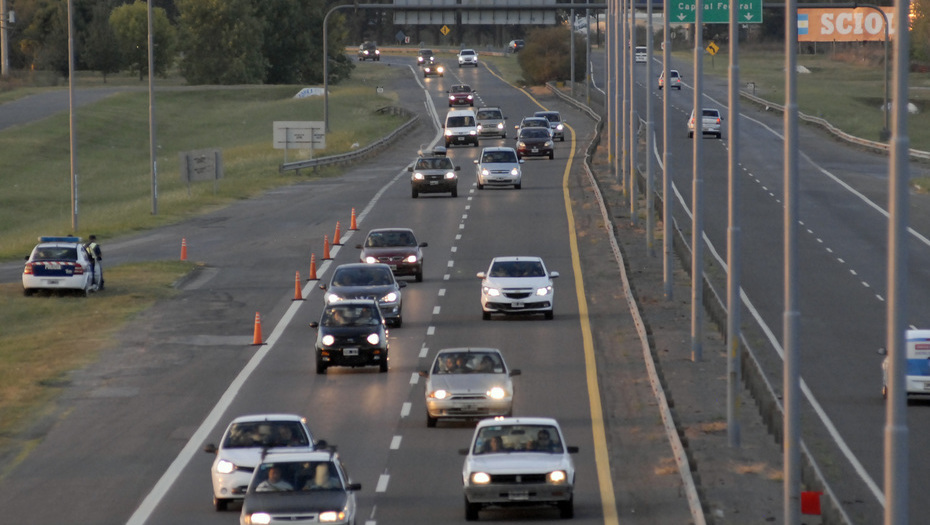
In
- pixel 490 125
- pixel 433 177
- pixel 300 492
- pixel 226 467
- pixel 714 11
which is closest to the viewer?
pixel 300 492

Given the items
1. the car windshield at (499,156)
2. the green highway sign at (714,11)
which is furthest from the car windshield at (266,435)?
the car windshield at (499,156)

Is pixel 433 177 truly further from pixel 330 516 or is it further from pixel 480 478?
pixel 330 516

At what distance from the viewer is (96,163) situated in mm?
103750

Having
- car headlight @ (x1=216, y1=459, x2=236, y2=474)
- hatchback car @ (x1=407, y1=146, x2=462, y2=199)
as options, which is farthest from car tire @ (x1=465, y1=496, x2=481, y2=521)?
hatchback car @ (x1=407, y1=146, x2=462, y2=199)

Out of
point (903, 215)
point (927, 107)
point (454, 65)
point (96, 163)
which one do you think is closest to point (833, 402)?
point (903, 215)

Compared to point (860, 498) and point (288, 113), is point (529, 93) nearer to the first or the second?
point (288, 113)

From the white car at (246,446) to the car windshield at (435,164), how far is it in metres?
42.4

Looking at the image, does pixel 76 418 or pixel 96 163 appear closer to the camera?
pixel 76 418

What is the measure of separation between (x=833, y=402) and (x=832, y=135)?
207 feet

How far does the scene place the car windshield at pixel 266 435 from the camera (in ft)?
68.0

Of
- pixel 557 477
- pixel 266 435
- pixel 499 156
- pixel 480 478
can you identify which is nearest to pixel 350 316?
pixel 266 435

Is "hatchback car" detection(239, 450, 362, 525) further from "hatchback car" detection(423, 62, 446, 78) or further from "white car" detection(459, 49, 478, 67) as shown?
"white car" detection(459, 49, 478, 67)

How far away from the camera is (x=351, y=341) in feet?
102

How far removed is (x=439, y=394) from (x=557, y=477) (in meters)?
6.66
